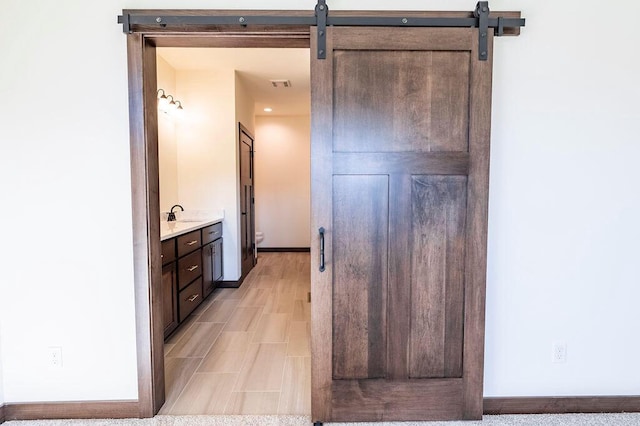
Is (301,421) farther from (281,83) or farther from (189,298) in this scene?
(281,83)

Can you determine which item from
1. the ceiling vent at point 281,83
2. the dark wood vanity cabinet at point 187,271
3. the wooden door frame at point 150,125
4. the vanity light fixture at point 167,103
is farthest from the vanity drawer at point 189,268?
the ceiling vent at point 281,83

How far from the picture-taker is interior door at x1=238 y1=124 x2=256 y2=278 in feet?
15.3

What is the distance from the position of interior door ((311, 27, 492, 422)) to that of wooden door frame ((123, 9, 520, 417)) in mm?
245

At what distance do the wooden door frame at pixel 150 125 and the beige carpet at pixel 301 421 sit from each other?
14 cm

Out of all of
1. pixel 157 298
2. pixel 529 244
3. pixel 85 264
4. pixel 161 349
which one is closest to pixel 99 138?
pixel 85 264

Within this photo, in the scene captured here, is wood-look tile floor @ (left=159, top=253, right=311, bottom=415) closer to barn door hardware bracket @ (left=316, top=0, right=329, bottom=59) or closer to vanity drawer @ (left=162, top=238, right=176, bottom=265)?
vanity drawer @ (left=162, top=238, right=176, bottom=265)

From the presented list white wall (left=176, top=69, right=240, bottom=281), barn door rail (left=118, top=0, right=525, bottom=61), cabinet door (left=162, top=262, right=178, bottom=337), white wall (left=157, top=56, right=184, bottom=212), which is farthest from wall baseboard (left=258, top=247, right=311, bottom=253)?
barn door rail (left=118, top=0, right=525, bottom=61)

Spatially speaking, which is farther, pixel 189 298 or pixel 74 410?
pixel 189 298

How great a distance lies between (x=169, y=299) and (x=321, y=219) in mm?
1810

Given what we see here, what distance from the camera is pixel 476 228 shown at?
70.7 inches

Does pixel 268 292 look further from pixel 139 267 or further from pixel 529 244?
pixel 529 244

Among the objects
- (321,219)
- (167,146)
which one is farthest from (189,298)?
(321,219)

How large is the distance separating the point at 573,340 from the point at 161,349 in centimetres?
235

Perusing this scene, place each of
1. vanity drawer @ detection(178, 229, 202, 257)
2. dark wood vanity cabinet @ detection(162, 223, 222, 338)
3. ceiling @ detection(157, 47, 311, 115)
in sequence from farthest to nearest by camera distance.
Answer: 1. ceiling @ detection(157, 47, 311, 115)
2. vanity drawer @ detection(178, 229, 202, 257)
3. dark wood vanity cabinet @ detection(162, 223, 222, 338)
